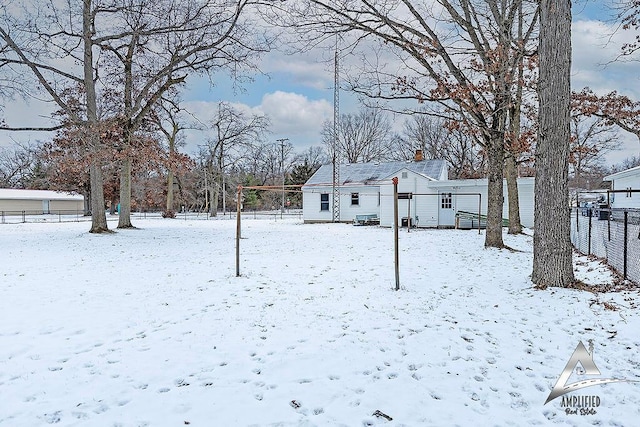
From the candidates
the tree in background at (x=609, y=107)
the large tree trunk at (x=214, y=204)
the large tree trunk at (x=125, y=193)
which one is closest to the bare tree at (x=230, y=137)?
the large tree trunk at (x=214, y=204)

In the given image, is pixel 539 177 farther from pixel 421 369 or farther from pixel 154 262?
pixel 154 262

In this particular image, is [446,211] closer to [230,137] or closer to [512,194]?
[512,194]

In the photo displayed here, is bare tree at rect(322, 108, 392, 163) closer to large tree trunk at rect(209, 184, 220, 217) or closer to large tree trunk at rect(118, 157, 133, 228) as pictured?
large tree trunk at rect(209, 184, 220, 217)

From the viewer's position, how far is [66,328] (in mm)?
4398

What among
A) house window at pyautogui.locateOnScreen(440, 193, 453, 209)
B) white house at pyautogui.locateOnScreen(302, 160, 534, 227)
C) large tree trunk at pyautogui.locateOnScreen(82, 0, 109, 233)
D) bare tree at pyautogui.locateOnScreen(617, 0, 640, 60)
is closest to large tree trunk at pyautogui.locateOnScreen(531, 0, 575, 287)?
bare tree at pyautogui.locateOnScreen(617, 0, 640, 60)

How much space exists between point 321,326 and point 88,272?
18.0ft

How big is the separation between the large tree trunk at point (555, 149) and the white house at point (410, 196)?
1130 centimetres

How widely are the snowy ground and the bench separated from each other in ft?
52.8

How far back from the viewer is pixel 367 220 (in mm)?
23578

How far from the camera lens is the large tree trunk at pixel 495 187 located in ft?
33.0

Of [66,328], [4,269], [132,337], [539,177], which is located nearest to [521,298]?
[539,177]

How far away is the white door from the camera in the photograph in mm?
20547

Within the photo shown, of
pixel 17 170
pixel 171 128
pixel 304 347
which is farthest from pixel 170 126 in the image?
pixel 304 347

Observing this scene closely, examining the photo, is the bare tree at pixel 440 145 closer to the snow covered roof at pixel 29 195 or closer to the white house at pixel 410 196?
the white house at pixel 410 196
